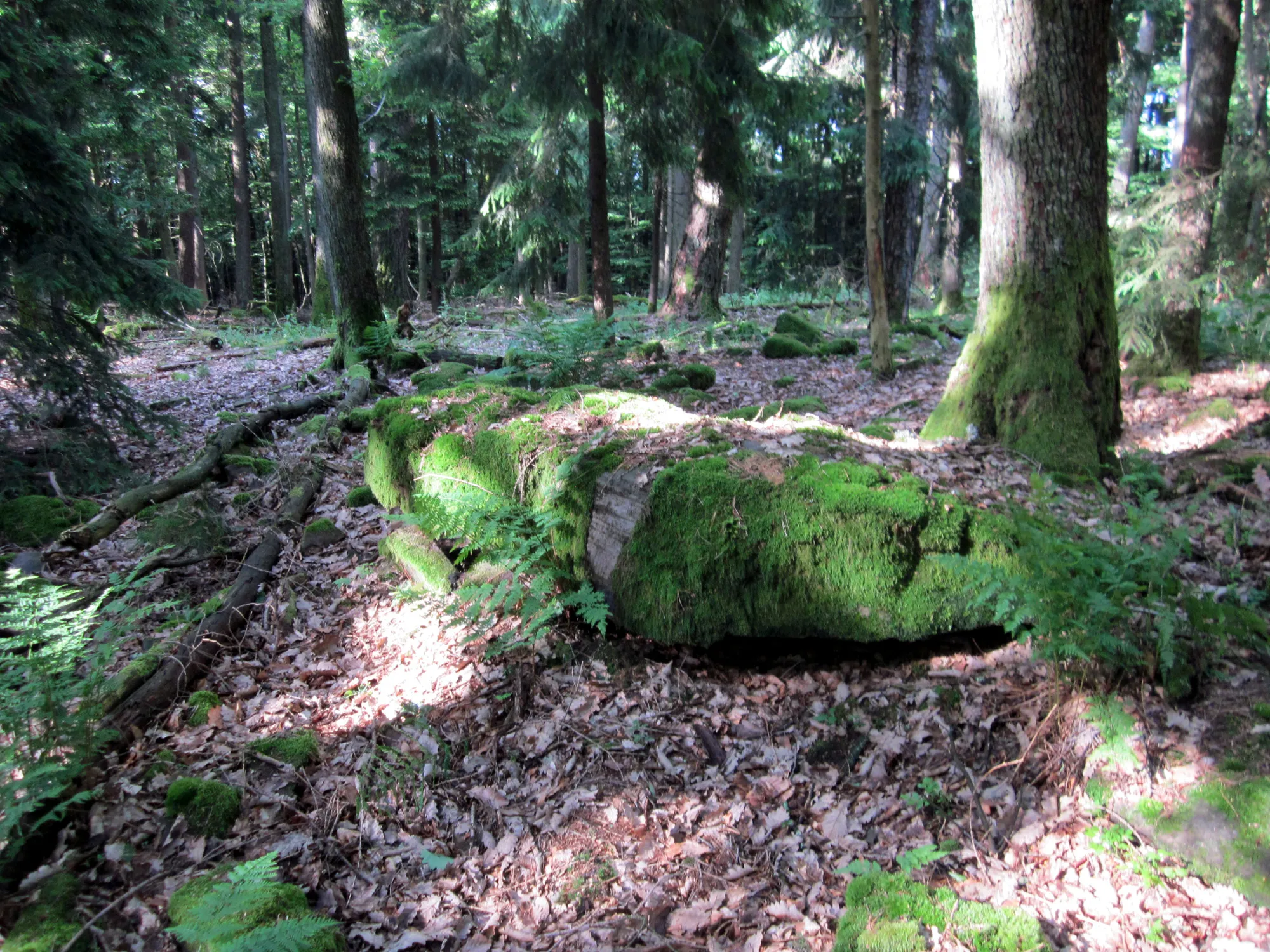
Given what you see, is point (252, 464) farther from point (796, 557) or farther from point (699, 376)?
point (796, 557)

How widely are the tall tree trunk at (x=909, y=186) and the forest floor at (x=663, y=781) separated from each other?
9.04m

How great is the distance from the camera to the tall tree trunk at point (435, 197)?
18.9m

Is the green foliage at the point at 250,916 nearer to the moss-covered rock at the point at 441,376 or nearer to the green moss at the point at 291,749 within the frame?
the green moss at the point at 291,749

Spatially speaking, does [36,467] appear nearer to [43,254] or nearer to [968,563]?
[43,254]

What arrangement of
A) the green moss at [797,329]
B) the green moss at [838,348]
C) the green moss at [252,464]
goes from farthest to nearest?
1. the green moss at [797,329]
2. the green moss at [838,348]
3. the green moss at [252,464]

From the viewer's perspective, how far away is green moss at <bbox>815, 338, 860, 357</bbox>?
11172mm

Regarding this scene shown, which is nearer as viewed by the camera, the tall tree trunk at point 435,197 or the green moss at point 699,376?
the green moss at point 699,376

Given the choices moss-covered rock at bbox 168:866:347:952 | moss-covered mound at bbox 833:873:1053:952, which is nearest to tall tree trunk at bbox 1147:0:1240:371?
moss-covered mound at bbox 833:873:1053:952

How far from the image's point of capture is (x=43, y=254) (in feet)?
20.8

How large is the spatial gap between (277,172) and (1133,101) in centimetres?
2344

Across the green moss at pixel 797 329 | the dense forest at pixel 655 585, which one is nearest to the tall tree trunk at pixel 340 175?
the dense forest at pixel 655 585

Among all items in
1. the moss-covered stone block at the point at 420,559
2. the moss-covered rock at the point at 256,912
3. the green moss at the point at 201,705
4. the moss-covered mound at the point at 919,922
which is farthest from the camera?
the moss-covered stone block at the point at 420,559

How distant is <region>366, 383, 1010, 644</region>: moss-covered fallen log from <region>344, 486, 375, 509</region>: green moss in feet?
4.81

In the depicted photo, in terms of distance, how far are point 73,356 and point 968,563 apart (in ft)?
27.1
